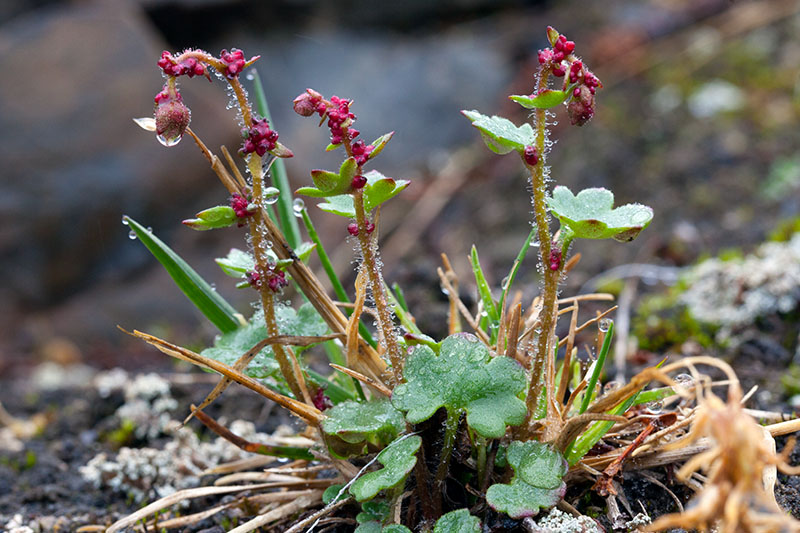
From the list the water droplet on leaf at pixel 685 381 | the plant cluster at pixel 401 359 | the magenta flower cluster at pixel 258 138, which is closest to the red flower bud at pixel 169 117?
the plant cluster at pixel 401 359

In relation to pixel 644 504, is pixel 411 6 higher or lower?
higher

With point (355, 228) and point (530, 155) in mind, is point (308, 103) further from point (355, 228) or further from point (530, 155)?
point (530, 155)

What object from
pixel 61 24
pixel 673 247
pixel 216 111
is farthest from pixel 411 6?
pixel 673 247

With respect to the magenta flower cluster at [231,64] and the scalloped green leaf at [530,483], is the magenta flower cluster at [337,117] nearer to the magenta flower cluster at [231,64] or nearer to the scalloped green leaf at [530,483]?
the magenta flower cluster at [231,64]

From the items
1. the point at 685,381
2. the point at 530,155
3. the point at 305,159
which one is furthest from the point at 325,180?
the point at 305,159

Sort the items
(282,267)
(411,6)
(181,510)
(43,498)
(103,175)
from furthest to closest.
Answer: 1. (411,6)
2. (103,175)
3. (43,498)
4. (181,510)
5. (282,267)

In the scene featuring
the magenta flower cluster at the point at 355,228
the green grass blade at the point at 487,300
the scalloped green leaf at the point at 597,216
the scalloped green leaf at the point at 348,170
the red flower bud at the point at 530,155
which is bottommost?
the green grass blade at the point at 487,300

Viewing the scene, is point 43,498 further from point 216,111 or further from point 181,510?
point 216,111

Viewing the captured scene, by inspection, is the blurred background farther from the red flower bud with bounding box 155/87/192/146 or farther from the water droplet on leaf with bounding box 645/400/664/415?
the red flower bud with bounding box 155/87/192/146
